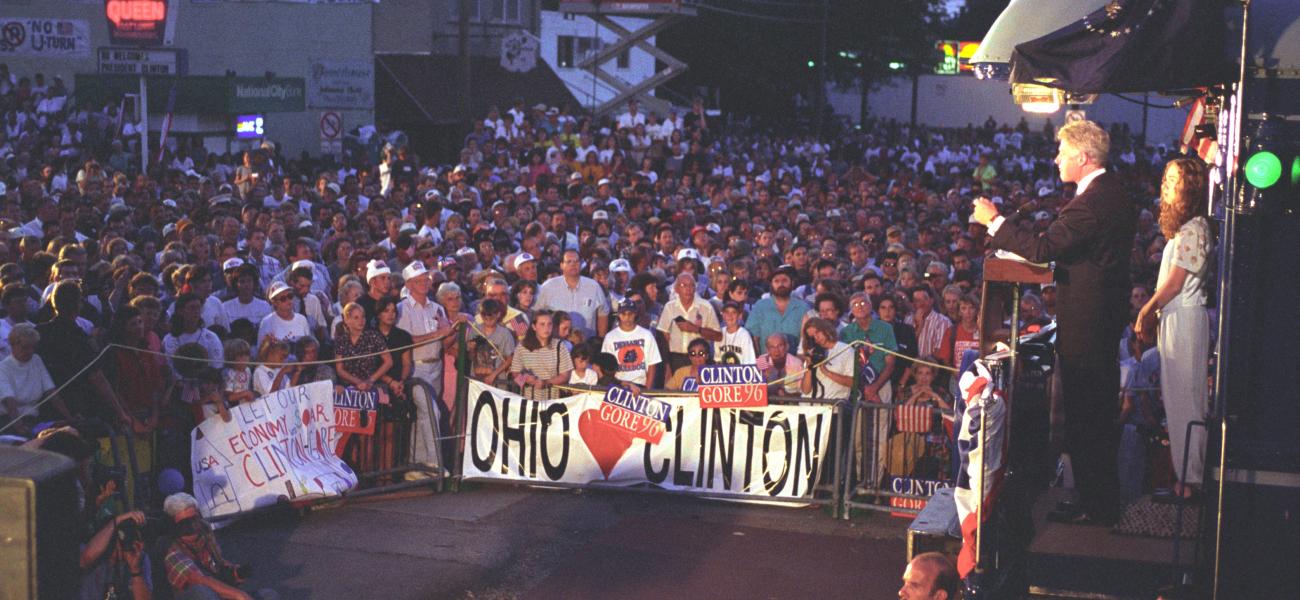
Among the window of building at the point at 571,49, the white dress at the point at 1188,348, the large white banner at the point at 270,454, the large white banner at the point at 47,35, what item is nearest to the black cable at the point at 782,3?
the window of building at the point at 571,49

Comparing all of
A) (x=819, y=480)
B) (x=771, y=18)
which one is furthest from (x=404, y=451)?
(x=771, y=18)

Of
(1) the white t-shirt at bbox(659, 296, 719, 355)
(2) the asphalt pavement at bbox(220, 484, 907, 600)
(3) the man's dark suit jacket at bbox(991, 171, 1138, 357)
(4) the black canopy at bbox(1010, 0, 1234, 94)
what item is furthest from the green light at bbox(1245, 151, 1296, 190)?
(1) the white t-shirt at bbox(659, 296, 719, 355)

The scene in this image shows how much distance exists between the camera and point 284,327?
12.1 m

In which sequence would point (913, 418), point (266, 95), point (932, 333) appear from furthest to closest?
point (266, 95), point (932, 333), point (913, 418)

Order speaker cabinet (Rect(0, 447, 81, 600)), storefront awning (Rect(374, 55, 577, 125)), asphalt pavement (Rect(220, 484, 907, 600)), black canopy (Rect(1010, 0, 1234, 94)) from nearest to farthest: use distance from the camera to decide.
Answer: speaker cabinet (Rect(0, 447, 81, 600)) → black canopy (Rect(1010, 0, 1234, 94)) → asphalt pavement (Rect(220, 484, 907, 600)) → storefront awning (Rect(374, 55, 577, 125))

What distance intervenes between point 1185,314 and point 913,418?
476 centimetres

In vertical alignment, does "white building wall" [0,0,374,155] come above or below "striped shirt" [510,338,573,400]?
above

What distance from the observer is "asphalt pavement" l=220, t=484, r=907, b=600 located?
9.48 m

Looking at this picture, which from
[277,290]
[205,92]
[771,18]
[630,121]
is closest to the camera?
Result: [277,290]

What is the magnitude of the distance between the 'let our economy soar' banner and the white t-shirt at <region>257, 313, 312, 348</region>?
58.0 inches

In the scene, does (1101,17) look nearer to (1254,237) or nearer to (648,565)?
(1254,237)

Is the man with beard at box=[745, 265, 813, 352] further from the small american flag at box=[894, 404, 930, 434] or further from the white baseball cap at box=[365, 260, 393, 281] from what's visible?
the white baseball cap at box=[365, 260, 393, 281]

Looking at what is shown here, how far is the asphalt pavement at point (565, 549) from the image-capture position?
31.1 feet

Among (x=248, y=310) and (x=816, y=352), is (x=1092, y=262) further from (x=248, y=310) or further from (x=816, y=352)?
(x=248, y=310)
